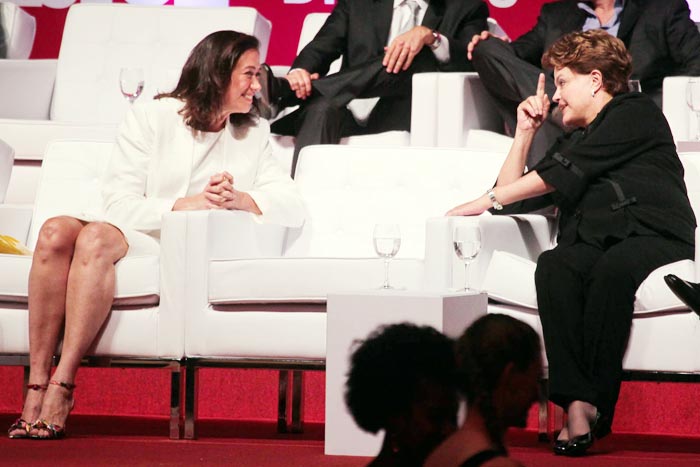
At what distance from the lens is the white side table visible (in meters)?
3.01

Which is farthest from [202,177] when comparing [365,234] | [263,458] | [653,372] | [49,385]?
[653,372]

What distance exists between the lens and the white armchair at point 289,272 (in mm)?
3359

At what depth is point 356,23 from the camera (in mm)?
5160

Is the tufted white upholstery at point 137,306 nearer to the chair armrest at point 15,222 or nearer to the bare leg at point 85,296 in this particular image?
the bare leg at point 85,296

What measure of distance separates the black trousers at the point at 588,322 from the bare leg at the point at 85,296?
1.18 metres

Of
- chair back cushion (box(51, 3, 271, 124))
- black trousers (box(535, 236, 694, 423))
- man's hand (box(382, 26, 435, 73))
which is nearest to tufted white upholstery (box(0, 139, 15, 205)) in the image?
chair back cushion (box(51, 3, 271, 124))

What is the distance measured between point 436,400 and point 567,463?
1.67 m

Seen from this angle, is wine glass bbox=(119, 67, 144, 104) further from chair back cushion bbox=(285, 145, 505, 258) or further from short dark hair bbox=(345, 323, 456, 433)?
short dark hair bbox=(345, 323, 456, 433)

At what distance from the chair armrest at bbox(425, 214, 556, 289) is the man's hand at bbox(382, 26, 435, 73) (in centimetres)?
127

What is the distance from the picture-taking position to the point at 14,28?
601 centimetres

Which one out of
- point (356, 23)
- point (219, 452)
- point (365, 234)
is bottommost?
point (219, 452)

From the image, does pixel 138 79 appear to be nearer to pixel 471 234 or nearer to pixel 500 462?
pixel 471 234

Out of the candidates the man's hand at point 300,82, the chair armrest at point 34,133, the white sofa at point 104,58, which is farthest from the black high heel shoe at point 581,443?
the white sofa at point 104,58

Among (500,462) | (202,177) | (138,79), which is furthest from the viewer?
(138,79)
